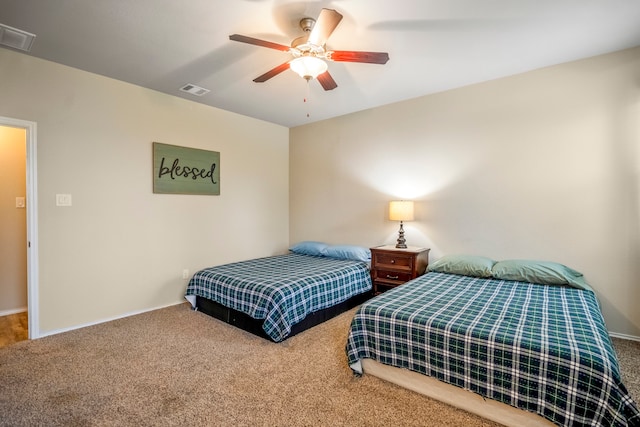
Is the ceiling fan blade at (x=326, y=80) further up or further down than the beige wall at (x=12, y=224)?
further up

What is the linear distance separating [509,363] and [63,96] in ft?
13.8

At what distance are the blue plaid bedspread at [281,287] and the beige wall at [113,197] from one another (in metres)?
0.61

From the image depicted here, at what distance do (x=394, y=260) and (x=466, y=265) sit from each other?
0.77 m

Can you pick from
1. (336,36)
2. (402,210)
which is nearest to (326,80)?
(336,36)

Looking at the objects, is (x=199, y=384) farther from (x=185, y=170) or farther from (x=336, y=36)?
(x=336, y=36)

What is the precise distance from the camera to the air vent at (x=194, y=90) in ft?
11.4

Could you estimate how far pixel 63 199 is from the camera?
9.88ft

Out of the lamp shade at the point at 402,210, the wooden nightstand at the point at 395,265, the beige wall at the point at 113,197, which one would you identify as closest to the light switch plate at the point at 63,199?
the beige wall at the point at 113,197

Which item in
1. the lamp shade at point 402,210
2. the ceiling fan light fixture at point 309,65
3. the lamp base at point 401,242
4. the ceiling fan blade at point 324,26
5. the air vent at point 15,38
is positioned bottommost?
the lamp base at point 401,242

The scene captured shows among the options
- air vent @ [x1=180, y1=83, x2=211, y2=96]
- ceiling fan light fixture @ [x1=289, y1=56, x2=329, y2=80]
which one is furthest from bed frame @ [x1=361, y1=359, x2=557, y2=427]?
air vent @ [x1=180, y1=83, x2=211, y2=96]

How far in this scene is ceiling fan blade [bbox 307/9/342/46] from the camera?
71.8 inches

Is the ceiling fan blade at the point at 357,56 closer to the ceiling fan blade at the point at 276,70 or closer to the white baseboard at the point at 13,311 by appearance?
the ceiling fan blade at the point at 276,70

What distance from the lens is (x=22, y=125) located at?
2.79 m

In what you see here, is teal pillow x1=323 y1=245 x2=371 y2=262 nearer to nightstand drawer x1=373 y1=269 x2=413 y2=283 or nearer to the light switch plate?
nightstand drawer x1=373 y1=269 x2=413 y2=283
